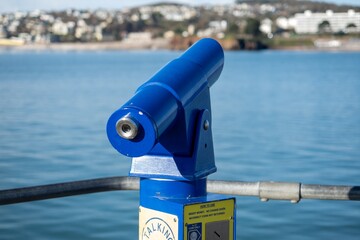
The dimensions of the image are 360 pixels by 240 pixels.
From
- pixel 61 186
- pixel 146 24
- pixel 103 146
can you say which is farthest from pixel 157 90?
pixel 146 24

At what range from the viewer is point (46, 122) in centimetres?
2645

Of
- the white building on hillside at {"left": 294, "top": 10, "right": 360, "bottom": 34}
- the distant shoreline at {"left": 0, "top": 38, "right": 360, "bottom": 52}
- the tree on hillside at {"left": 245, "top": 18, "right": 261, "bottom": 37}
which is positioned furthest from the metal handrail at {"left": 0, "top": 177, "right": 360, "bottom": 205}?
the white building on hillside at {"left": 294, "top": 10, "right": 360, "bottom": 34}

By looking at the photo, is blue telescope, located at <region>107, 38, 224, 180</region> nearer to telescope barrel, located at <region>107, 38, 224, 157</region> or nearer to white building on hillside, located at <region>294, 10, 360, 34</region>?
telescope barrel, located at <region>107, 38, 224, 157</region>

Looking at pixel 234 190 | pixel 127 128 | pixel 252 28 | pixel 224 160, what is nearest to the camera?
pixel 127 128

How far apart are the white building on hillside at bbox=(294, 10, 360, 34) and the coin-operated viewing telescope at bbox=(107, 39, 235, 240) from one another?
178 metres

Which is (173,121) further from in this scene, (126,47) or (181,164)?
(126,47)

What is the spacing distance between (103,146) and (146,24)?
168 meters

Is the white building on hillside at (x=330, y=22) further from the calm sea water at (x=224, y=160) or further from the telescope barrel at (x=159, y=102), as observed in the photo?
the telescope barrel at (x=159, y=102)

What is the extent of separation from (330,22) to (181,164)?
7148 inches

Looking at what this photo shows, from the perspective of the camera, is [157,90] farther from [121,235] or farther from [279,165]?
[279,165]

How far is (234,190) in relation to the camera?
300 cm

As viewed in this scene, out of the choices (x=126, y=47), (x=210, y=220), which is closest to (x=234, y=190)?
Answer: (x=210, y=220)

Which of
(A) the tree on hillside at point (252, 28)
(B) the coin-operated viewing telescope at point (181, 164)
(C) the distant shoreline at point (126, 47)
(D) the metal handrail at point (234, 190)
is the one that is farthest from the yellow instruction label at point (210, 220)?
(A) the tree on hillside at point (252, 28)

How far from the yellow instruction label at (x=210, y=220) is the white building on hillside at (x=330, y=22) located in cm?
17841
